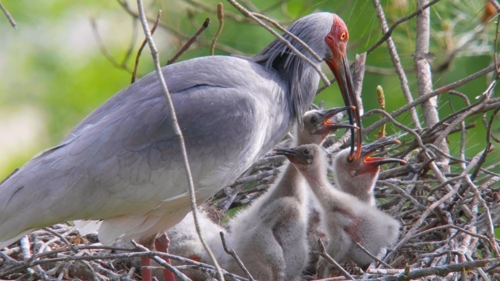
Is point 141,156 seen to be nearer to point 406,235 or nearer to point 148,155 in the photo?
point 148,155

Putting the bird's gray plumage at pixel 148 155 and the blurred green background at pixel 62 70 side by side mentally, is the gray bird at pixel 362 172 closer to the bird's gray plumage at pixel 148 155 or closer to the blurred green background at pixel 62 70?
the bird's gray plumage at pixel 148 155

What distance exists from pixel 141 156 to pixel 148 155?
37mm

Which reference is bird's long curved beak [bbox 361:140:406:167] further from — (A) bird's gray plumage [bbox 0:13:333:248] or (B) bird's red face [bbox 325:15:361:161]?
(A) bird's gray plumage [bbox 0:13:333:248]

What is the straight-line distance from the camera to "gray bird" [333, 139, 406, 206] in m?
4.75

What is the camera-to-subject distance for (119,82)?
1013 cm

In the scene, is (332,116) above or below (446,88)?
below

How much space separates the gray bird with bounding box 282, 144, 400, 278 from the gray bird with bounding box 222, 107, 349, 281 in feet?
0.43

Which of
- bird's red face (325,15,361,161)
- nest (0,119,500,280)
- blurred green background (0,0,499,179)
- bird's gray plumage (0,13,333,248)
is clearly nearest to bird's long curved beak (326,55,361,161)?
bird's red face (325,15,361,161)

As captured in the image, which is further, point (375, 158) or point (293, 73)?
point (375, 158)

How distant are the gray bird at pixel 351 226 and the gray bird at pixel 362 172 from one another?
13 cm

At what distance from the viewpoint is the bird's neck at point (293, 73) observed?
15.2 ft

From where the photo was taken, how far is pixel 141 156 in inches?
162

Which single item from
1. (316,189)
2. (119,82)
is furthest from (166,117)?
(119,82)

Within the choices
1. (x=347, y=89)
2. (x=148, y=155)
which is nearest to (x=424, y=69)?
(x=347, y=89)
